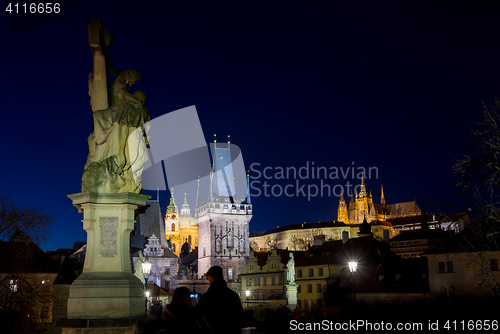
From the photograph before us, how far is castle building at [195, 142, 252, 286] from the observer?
92500 mm

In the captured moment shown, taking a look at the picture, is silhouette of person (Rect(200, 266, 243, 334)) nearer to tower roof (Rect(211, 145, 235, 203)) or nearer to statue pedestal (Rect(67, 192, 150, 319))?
statue pedestal (Rect(67, 192, 150, 319))

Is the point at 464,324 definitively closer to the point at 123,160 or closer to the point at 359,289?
the point at 123,160

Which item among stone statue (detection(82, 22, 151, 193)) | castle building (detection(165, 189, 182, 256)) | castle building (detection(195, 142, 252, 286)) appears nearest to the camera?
stone statue (detection(82, 22, 151, 193))

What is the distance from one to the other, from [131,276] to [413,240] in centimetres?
9293

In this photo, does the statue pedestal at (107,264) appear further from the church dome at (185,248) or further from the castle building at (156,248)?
the church dome at (185,248)

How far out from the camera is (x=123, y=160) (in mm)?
8672

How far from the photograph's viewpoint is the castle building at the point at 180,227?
152 meters

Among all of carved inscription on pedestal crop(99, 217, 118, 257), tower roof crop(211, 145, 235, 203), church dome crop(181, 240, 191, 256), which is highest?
tower roof crop(211, 145, 235, 203)

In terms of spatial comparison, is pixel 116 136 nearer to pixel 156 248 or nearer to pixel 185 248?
pixel 156 248

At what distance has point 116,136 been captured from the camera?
28.3ft

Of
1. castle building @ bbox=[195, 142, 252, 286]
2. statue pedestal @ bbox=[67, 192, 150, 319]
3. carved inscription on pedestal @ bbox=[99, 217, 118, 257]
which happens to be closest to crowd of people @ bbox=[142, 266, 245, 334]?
statue pedestal @ bbox=[67, 192, 150, 319]

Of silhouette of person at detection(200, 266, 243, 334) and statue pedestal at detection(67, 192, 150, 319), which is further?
statue pedestal at detection(67, 192, 150, 319)

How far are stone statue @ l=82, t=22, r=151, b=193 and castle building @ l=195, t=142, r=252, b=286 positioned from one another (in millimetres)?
82046

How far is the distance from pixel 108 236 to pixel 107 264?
0.46 m
